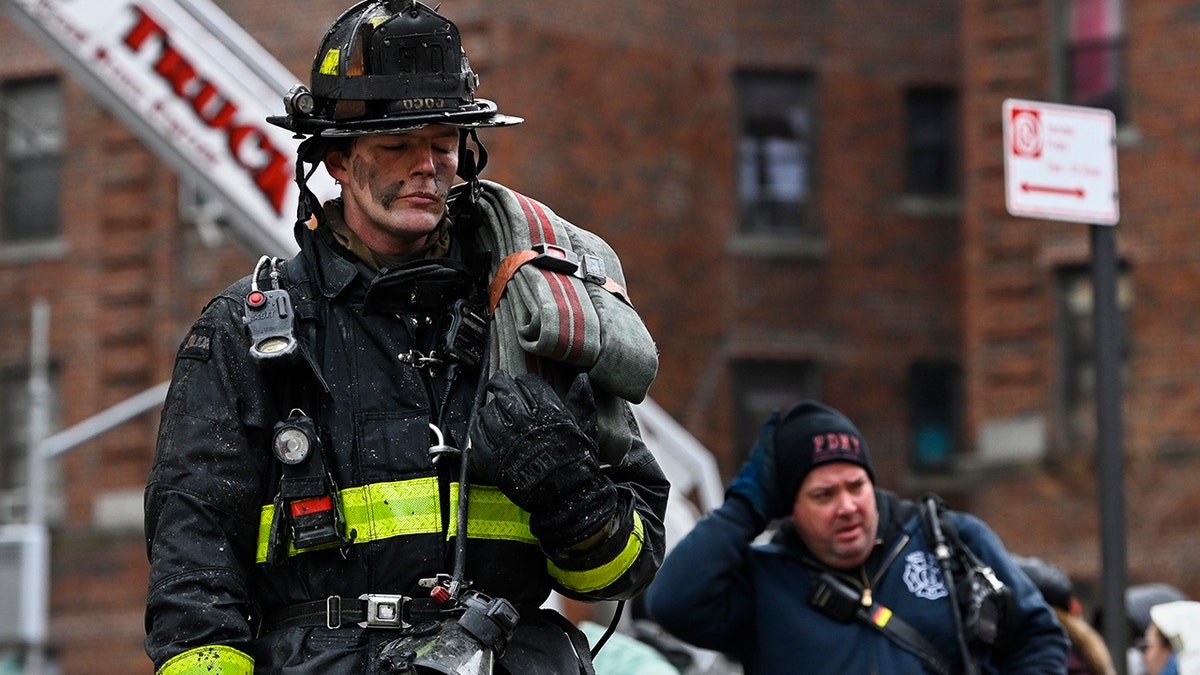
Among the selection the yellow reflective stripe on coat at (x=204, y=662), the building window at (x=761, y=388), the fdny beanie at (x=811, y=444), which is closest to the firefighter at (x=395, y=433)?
the yellow reflective stripe on coat at (x=204, y=662)

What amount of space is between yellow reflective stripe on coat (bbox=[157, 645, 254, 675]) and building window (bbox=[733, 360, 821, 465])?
21.9 m

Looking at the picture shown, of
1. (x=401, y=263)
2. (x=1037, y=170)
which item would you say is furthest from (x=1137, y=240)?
(x=401, y=263)

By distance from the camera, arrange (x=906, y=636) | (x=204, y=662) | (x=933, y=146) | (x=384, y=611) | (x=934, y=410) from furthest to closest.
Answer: (x=933, y=146), (x=934, y=410), (x=906, y=636), (x=384, y=611), (x=204, y=662)

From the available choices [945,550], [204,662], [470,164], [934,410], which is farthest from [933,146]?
[204,662]

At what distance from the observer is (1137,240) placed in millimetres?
22688

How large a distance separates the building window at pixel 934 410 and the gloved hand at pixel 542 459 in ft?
75.2

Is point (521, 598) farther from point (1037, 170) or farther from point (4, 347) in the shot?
point (4, 347)

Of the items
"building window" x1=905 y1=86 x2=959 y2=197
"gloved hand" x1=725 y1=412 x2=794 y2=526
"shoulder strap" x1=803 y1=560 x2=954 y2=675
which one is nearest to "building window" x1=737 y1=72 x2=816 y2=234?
"building window" x1=905 y1=86 x2=959 y2=197

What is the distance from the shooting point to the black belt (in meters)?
4.23

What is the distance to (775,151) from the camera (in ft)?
87.5

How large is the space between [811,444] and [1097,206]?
6.15 ft

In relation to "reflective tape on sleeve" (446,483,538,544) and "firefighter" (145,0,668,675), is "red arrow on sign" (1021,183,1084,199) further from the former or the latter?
"reflective tape on sleeve" (446,483,538,544)

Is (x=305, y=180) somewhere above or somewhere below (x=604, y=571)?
above

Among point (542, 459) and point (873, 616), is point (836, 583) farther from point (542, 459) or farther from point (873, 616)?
point (542, 459)
